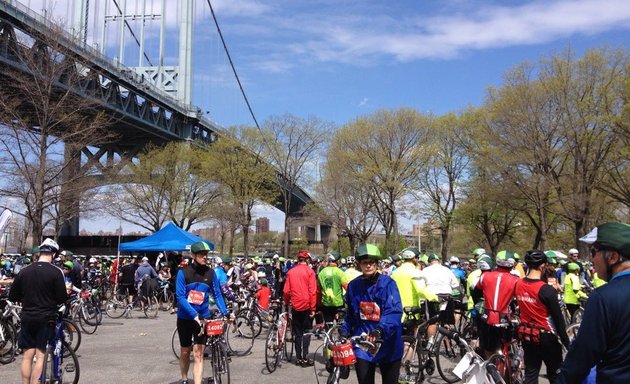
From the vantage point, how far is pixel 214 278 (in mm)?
6137

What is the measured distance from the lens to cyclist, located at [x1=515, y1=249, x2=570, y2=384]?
4840mm

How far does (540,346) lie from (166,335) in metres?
8.79

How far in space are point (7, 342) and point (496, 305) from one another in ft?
24.0

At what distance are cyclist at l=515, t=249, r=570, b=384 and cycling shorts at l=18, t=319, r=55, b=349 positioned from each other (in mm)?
4870

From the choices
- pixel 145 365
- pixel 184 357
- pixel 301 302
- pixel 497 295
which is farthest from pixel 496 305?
pixel 145 365

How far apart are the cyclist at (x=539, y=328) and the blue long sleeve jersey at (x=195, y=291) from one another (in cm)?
329

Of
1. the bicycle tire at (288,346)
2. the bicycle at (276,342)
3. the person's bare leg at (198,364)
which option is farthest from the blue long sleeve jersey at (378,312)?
the bicycle tire at (288,346)

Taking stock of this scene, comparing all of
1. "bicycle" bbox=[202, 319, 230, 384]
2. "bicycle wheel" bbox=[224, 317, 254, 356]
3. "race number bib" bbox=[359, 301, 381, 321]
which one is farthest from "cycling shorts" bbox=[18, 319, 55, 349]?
"bicycle wheel" bbox=[224, 317, 254, 356]

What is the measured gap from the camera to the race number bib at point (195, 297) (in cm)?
591

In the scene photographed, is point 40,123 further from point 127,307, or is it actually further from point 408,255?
point 408,255

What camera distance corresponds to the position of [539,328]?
4.90 meters

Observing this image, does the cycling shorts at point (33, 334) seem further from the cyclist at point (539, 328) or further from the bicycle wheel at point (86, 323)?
the bicycle wheel at point (86, 323)

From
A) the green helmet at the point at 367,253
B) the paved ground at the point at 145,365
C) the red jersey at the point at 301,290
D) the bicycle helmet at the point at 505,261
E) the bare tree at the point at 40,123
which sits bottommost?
the paved ground at the point at 145,365

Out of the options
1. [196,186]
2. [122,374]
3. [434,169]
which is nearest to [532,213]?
[434,169]
